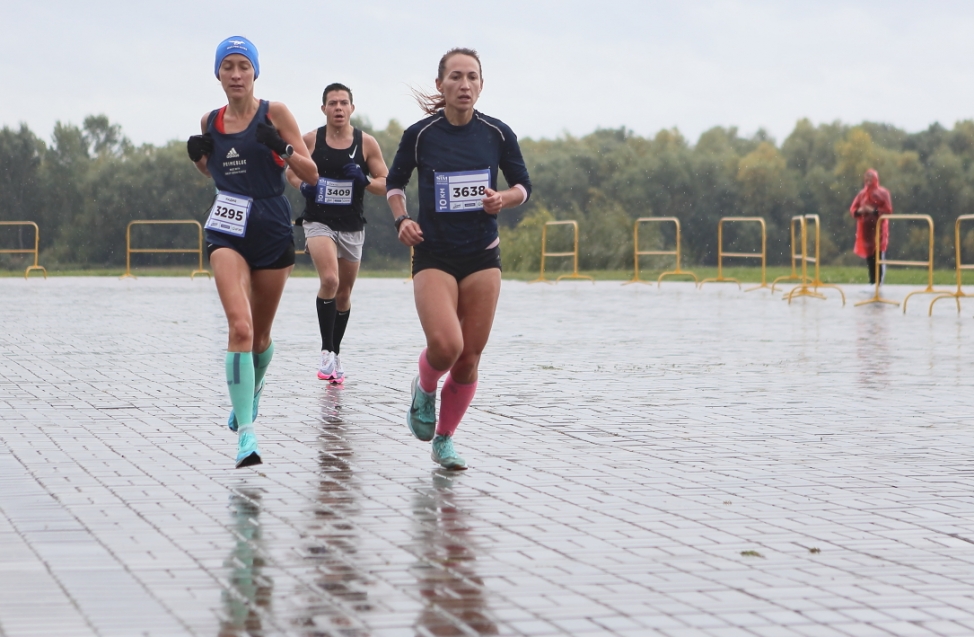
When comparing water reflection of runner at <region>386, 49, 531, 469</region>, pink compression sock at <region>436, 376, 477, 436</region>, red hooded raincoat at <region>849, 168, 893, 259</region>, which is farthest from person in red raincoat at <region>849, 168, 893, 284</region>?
water reflection of runner at <region>386, 49, 531, 469</region>

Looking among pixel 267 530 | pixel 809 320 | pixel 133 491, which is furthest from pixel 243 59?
pixel 809 320

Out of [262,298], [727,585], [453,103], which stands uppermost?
[453,103]

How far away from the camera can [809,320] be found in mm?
20406

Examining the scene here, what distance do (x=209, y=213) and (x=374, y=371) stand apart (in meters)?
5.06

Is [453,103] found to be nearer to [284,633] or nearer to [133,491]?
[133,491]

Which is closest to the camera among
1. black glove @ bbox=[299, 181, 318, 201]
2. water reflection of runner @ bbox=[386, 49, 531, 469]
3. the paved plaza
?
the paved plaza

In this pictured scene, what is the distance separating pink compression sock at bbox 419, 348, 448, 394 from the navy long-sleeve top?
1.77 feet

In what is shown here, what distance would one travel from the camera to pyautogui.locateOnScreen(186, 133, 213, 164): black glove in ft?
24.9

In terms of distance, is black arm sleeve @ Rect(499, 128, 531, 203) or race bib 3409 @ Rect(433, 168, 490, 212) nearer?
race bib 3409 @ Rect(433, 168, 490, 212)

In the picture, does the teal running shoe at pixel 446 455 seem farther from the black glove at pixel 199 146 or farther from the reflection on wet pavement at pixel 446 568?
the black glove at pixel 199 146

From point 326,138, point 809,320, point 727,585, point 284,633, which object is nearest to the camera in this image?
point 284,633

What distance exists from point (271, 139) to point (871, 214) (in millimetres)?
20958

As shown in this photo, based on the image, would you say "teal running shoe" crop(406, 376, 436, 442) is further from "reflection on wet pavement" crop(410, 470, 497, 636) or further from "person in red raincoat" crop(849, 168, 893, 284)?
"person in red raincoat" crop(849, 168, 893, 284)

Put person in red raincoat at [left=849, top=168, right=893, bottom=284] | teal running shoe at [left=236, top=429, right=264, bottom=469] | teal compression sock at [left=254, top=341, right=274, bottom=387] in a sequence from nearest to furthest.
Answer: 1. teal running shoe at [left=236, top=429, right=264, bottom=469]
2. teal compression sock at [left=254, top=341, right=274, bottom=387]
3. person in red raincoat at [left=849, top=168, right=893, bottom=284]
